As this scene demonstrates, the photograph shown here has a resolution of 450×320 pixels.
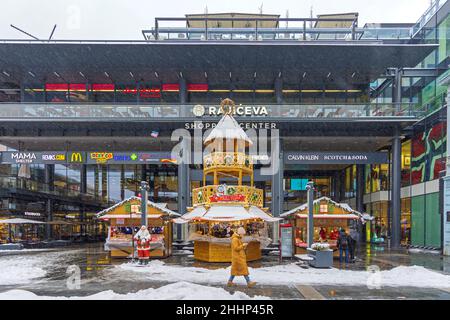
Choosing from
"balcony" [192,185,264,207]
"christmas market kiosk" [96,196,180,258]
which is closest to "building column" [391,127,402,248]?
"balcony" [192,185,264,207]

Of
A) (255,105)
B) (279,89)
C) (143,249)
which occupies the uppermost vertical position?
(279,89)

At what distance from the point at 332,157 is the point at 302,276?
55.4 feet

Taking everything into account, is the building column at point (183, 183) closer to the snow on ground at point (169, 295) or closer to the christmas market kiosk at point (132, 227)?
the christmas market kiosk at point (132, 227)

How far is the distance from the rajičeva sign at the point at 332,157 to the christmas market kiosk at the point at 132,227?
1132 cm

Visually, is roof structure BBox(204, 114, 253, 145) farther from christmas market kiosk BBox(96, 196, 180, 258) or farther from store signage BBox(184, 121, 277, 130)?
store signage BBox(184, 121, 277, 130)

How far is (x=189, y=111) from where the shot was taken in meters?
30.7

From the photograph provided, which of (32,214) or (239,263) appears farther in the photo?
(32,214)

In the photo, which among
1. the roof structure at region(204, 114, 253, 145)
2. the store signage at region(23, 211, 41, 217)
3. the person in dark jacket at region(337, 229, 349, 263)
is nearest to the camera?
the person in dark jacket at region(337, 229, 349, 263)

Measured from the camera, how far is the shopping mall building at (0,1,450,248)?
30062 mm

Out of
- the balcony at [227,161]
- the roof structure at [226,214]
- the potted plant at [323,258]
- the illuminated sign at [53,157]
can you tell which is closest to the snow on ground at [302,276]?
the potted plant at [323,258]

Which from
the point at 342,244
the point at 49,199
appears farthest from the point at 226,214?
the point at 49,199

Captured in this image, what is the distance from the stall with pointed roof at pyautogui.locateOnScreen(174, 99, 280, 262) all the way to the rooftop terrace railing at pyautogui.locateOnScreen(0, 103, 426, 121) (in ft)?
25.3

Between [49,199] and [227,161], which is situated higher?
[227,161]

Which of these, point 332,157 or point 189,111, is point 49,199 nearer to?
point 189,111
